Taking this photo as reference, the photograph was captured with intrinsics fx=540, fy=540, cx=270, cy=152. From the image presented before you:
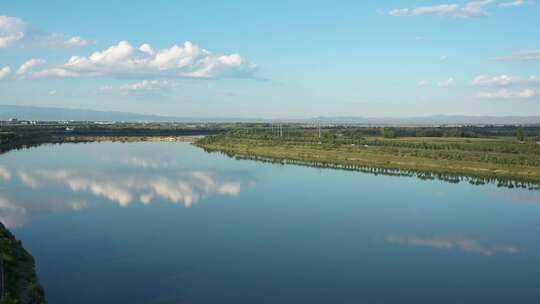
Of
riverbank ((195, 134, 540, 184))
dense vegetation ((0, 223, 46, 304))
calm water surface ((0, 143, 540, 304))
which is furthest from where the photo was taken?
riverbank ((195, 134, 540, 184))

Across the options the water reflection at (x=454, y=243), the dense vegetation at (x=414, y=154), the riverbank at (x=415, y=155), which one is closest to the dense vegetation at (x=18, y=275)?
the water reflection at (x=454, y=243)

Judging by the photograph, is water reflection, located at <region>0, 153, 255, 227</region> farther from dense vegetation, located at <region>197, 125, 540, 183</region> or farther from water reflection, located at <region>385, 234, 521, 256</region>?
dense vegetation, located at <region>197, 125, 540, 183</region>

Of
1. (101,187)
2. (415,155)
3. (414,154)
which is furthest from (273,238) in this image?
(414,154)

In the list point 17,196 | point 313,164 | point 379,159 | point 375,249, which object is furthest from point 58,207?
point 379,159

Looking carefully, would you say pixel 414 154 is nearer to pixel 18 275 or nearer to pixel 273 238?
pixel 273 238

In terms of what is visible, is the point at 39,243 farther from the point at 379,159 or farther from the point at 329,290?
the point at 379,159

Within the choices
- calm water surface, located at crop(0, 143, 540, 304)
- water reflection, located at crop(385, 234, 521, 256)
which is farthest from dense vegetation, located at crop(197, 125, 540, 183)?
water reflection, located at crop(385, 234, 521, 256)
